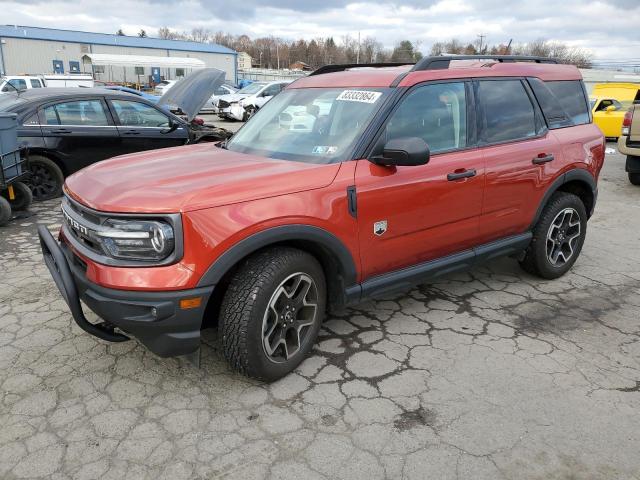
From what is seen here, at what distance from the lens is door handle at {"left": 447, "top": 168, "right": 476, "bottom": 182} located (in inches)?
139

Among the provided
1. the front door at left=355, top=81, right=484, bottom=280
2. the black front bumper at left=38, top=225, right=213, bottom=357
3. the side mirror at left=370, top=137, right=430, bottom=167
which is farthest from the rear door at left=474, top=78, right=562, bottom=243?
the black front bumper at left=38, top=225, right=213, bottom=357

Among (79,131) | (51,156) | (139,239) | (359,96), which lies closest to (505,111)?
(359,96)

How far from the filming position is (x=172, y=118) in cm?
828

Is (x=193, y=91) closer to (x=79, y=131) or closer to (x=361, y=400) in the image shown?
(x=79, y=131)

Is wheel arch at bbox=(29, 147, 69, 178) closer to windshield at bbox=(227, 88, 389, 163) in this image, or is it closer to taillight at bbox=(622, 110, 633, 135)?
windshield at bbox=(227, 88, 389, 163)

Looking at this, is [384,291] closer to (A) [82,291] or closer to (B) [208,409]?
(B) [208,409]

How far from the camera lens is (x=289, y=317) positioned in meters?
3.04

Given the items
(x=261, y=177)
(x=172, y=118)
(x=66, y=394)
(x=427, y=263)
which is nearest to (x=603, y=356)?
(x=427, y=263)

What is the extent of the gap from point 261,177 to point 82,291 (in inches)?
45.0

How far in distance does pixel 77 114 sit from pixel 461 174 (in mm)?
5997

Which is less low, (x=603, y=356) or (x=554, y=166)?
(x=554, y=166)

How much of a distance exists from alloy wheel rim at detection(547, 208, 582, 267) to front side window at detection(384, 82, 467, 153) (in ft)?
4.72

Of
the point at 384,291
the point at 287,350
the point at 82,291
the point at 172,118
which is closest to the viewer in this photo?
the point at 82,291

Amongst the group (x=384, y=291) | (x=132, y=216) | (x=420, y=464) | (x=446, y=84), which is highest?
(x=446, y=84)
